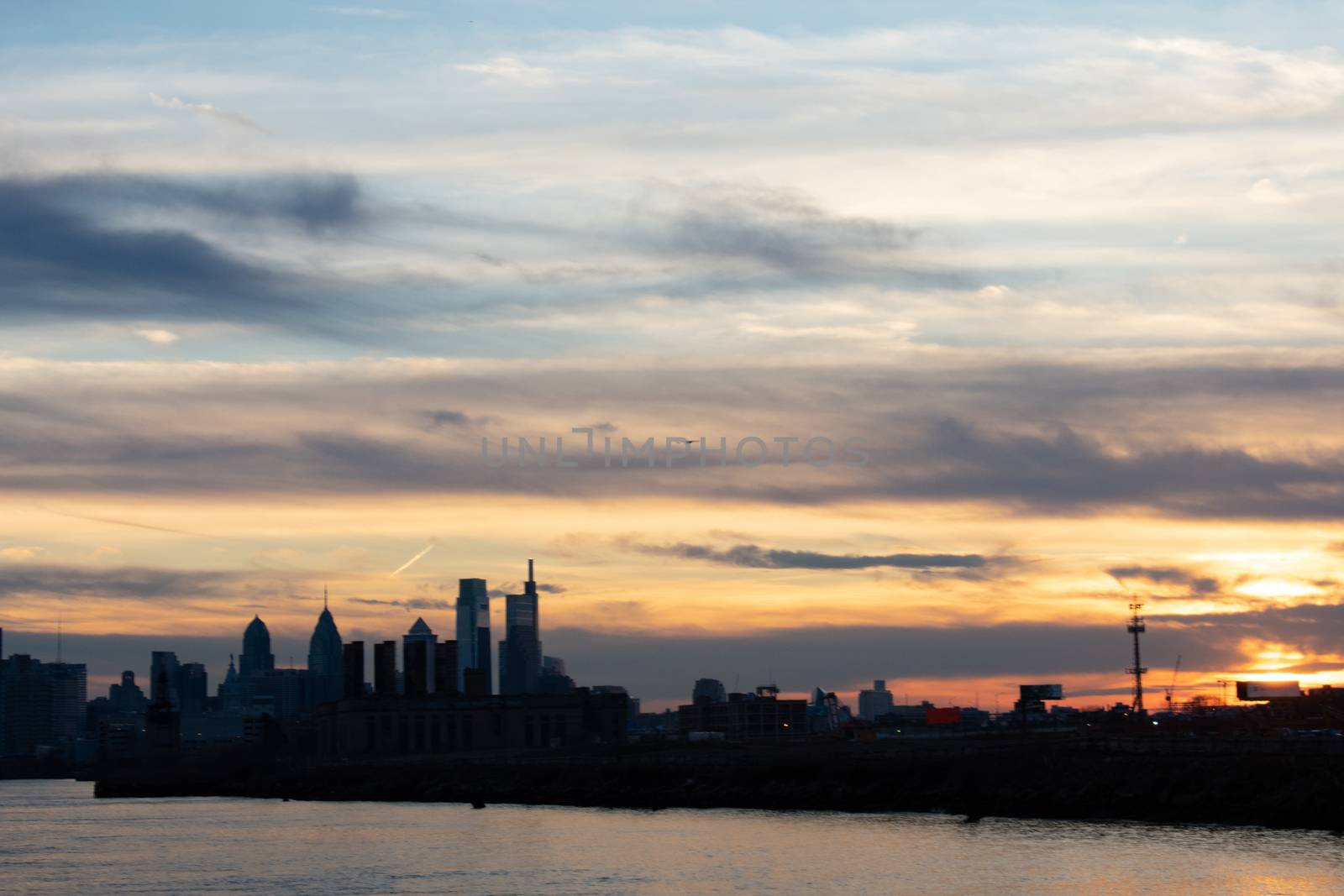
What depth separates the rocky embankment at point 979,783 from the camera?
110 meters

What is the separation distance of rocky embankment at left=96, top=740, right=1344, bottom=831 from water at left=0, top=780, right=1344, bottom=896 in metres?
5.10

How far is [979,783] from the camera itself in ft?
444

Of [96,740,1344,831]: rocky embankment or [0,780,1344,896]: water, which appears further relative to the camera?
[96,740,1344,831]: rocky embankment

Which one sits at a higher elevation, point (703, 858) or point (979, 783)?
point (979, 783)

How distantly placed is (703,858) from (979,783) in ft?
133

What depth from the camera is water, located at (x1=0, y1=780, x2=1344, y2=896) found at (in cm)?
8381

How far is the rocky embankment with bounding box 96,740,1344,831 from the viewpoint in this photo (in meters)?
110

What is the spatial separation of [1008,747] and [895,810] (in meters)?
17.9

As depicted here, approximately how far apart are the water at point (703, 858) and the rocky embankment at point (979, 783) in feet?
16.7

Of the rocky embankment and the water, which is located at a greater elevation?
the rocky embankment

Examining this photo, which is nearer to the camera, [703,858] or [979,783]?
[703,858]

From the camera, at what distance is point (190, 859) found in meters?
118

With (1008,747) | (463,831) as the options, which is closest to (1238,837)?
(1008,747)

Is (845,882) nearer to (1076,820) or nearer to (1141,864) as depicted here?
(1141,864)
